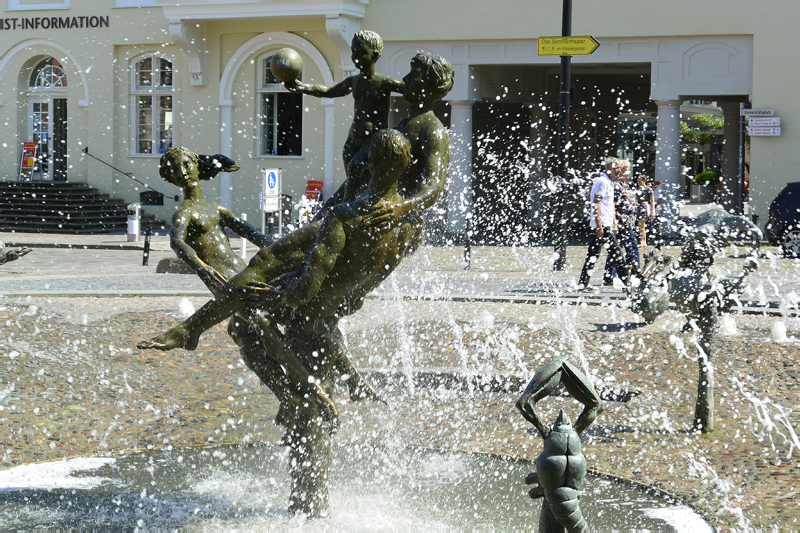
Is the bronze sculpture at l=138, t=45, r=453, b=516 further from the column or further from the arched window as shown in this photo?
the arched window

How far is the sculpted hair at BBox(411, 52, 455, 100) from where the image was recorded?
5.02m

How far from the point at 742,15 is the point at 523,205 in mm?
7510

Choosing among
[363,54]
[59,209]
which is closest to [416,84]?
[363,54]

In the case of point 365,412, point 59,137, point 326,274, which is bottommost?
point 365,412

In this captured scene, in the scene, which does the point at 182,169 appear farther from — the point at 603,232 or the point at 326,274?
the point at 603,232

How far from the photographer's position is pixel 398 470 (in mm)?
5484

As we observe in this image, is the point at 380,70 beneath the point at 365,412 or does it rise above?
above

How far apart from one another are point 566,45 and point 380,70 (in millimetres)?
9185

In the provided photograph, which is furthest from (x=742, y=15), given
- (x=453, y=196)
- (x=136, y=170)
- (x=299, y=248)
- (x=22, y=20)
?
(x=299, y=248)

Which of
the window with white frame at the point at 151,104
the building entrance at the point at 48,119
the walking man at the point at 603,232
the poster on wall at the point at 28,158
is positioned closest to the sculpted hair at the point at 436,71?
the walking man at the point at 603,232

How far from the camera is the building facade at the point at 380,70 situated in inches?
856

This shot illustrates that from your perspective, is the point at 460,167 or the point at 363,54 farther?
the point at 460,167

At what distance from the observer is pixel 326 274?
4508 mm

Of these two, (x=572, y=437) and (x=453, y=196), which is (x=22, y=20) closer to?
(x=453, y=196)
